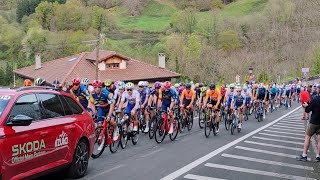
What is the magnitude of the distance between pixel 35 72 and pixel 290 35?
50.1 m

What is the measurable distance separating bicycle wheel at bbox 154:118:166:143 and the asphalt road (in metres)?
0.21

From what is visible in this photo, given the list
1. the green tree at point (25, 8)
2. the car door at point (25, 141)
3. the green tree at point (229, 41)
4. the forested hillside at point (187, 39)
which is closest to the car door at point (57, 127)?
the car door at point (25, 141)

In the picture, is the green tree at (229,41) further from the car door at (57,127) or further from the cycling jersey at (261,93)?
the car door at (57,127)

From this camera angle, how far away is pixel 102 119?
10344mm

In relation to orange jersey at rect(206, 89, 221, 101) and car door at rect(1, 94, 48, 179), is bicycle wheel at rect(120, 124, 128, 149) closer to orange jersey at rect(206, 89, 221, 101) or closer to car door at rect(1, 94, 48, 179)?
orange jersey at rect(206, 89, 221, 101)

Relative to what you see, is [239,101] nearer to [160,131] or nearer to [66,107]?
[160,131]

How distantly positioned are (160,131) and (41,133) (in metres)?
6.78

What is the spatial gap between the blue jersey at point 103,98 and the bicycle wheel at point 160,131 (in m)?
2.77

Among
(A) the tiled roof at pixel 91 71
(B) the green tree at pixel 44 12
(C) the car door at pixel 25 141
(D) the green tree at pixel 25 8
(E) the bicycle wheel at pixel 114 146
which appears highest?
(D) the green tree at pixel 25 8

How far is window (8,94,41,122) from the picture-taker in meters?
6.15

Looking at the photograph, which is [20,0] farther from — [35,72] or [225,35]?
[35,72]

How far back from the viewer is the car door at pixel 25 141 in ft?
18.8

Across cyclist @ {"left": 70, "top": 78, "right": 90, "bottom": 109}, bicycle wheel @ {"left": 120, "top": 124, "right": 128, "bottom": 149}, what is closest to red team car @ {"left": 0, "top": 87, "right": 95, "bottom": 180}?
bicycle wheel @ {"left": 120, "top": 124, "right": 128, "bottom": 149}

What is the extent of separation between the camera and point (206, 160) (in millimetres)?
10352
